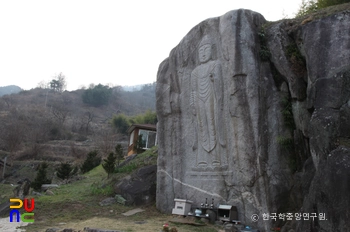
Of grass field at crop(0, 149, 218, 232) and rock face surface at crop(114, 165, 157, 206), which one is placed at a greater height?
rock face surface at crop(114, 165, 157, 206)

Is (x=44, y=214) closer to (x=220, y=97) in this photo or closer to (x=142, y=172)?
(x=142, y=172)

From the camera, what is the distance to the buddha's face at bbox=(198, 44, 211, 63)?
423 inches

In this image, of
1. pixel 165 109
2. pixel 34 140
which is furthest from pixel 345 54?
pixel 34 140

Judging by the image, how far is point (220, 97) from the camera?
1021cm

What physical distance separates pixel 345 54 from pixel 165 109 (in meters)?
6.05

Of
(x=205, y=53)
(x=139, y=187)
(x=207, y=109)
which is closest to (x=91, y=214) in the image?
(x=139, y=187)

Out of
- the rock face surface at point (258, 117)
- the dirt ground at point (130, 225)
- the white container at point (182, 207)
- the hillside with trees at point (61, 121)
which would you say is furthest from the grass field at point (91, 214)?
the hillside with trees at point (61, 121)

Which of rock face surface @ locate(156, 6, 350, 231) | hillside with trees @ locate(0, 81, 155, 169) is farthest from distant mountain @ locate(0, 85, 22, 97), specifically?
rock face surface @ locate(156, 6, 350, 231)

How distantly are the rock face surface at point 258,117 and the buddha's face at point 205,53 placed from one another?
31 millimetres

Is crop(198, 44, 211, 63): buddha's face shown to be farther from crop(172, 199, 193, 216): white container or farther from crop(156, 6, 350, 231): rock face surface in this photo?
crop(172, 199, 193, 216): white container

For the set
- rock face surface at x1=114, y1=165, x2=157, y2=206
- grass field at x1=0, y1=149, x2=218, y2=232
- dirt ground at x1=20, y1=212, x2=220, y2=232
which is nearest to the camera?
dirt ground at x1=20, y1=212, x2=220, y2=232

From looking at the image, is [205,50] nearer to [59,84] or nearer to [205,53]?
[205,53]

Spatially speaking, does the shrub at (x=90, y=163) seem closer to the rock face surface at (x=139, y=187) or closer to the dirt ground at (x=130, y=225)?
the rock face surface at (x=139, y=187)

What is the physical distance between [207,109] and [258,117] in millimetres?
1889
